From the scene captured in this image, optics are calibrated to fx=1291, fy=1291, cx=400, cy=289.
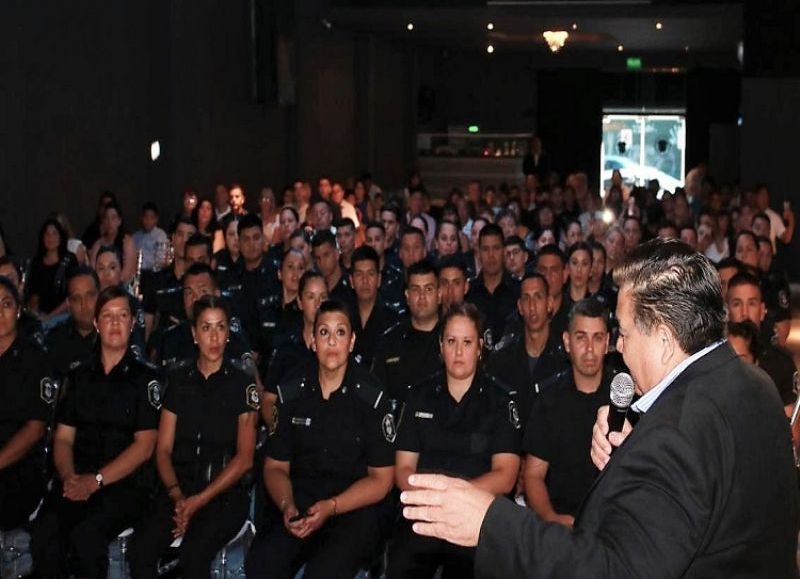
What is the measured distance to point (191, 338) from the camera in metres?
7.02

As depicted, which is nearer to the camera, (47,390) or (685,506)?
(685,506)

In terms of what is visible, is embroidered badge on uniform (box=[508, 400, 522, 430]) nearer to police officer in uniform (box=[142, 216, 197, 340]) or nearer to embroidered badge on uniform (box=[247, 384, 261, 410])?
embroidered badge on uniform (box=[247, 384, 261, 410])

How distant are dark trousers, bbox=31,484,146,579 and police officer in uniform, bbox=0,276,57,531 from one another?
19 cm

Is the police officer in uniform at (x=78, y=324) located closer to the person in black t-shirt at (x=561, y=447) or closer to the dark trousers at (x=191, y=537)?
the dark trousers at (x=191, y=537)

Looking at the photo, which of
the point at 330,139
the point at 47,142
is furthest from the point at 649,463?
the point at 330,139

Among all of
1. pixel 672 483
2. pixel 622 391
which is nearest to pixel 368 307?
pixel 622 391

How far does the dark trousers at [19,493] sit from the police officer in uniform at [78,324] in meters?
1.15

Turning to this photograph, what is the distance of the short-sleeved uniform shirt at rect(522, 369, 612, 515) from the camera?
5211 millimetres

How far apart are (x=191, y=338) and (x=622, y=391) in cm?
449

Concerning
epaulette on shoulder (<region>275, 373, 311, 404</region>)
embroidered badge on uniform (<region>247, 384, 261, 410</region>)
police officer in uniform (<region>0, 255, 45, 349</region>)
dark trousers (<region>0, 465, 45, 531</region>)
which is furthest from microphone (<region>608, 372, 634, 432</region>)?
police officer in uniform (<region>0, 255, 45, 349</region>)

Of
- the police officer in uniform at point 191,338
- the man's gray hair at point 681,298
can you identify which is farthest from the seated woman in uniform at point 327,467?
the man's gray hair at point 681,298

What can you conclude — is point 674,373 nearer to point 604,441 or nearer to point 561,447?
point 604,441

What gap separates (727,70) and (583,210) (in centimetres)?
1339

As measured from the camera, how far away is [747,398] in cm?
224
